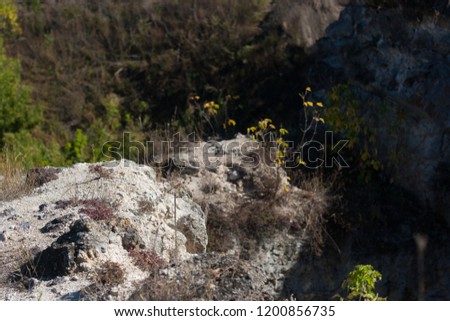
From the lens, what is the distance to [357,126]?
10.6m

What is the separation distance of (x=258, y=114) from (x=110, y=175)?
484 cm

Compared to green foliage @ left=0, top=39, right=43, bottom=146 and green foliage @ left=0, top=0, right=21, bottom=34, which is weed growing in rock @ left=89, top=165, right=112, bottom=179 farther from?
green foliage @ left=0, top=0, right=21, bottom=34

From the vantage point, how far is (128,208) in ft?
26.1

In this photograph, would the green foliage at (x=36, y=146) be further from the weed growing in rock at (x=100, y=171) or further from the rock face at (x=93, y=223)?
the rock face at (x=93, y=223)

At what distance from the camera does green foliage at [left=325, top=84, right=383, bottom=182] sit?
10.6 meters

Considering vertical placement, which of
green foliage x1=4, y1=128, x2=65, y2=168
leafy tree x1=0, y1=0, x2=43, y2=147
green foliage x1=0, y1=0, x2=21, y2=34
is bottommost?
green foliage x1=4, y1=128, x2=65, y2=168

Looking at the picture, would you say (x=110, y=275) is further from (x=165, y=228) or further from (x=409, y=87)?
(x=409, y=87)

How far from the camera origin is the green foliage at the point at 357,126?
1059cm

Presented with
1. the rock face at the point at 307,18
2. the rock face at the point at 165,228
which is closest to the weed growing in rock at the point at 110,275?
the rock face at the point at 165,228

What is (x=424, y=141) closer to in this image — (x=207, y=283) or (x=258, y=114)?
(x=258, y=114)

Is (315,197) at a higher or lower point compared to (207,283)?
lower

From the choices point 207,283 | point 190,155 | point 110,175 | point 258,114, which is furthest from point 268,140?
point 207,283

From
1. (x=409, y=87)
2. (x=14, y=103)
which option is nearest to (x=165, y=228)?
(x=409, y=87)

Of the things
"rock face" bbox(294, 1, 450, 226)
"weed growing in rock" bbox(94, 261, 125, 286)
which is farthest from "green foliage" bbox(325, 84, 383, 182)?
"weed growing in rock" bbox(94, 261, 125, 286)
